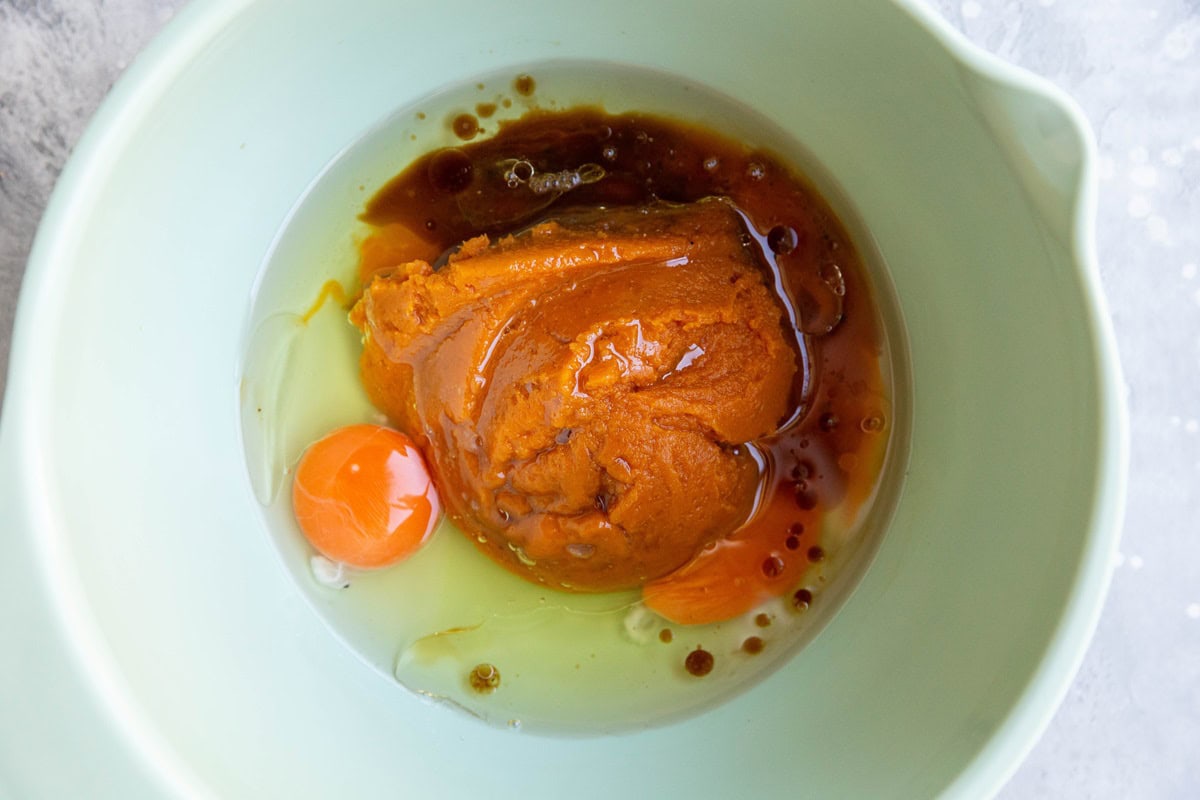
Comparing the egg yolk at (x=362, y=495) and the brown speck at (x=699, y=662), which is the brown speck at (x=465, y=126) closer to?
the egg yolk at (x=362, y=495)

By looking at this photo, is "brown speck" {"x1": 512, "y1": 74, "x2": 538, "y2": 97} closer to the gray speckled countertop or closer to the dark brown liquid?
the dark brown liquid

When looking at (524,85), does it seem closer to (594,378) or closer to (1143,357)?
(594,378)

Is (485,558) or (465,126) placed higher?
(465,126)

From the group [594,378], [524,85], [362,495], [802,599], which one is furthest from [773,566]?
[524,85]

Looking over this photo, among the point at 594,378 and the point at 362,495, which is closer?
the point at 594,378

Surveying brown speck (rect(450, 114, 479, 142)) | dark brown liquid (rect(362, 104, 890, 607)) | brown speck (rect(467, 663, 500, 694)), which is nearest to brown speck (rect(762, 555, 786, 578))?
dark brown liquid (rect(362, 104, 890, 607))

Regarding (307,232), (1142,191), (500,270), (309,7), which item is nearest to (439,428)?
(500,270)
